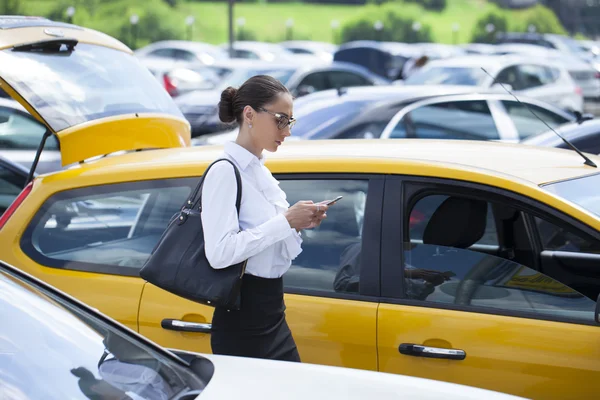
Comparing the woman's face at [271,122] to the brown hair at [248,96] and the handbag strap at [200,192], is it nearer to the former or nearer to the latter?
the brown hair at [248,96]

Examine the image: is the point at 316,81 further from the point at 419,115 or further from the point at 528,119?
the point at 419,115

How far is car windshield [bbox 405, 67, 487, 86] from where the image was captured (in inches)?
528

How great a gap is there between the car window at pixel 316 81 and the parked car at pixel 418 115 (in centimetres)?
782

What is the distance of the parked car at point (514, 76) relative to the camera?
44.4 ft

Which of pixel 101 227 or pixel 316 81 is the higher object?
pixel 101 227

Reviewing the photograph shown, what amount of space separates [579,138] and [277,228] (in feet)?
14.3

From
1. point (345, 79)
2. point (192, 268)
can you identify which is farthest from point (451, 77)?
point (192, 268)

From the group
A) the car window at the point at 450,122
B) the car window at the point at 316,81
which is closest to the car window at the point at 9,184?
the car window at the point at 450,122

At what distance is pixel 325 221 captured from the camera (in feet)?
11.9

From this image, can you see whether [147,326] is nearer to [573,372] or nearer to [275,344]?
[275,344]

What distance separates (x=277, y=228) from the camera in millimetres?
2893

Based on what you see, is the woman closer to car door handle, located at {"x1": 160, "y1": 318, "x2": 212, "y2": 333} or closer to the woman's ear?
the woman's ear

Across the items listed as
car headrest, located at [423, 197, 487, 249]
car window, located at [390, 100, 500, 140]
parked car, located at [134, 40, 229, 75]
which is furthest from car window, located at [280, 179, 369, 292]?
parked car, located at [134, 40, 229, 75]

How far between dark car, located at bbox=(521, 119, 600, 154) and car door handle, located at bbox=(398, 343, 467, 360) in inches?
138
